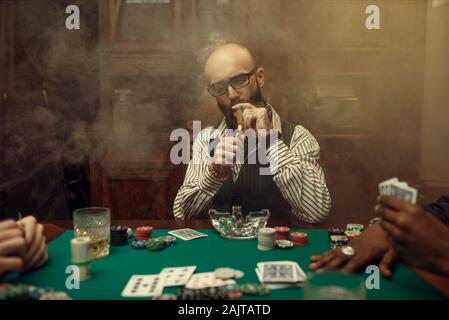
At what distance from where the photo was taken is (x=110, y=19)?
2.99m

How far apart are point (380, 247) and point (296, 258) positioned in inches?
10.2

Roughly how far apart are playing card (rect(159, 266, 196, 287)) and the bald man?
2.77 ft

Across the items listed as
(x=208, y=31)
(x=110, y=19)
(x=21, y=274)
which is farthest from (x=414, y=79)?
(x=21, y=274)

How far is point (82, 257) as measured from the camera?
1.19 m

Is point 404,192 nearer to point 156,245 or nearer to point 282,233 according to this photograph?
point 282,233

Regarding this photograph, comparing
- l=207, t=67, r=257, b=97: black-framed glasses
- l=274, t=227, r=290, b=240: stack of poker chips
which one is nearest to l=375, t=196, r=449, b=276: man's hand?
l=274, t=227, r=290, b=240: stack of poker chips

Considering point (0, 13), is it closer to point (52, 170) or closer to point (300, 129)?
point (52, 170)

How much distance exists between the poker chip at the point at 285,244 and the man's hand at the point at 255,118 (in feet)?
2.68

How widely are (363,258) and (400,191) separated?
1.20 feet

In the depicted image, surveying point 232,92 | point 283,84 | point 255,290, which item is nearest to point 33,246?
point 255,290

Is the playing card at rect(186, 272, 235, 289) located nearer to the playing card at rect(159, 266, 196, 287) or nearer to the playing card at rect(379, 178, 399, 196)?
the playing card at rect(159, 266, 196, 287)

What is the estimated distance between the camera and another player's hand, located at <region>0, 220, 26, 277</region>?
3.66 feet

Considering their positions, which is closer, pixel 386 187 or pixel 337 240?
pixel 386 187

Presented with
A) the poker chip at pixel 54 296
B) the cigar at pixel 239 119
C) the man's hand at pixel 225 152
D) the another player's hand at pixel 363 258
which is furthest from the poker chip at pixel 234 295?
the cigar at pixel 239 119
